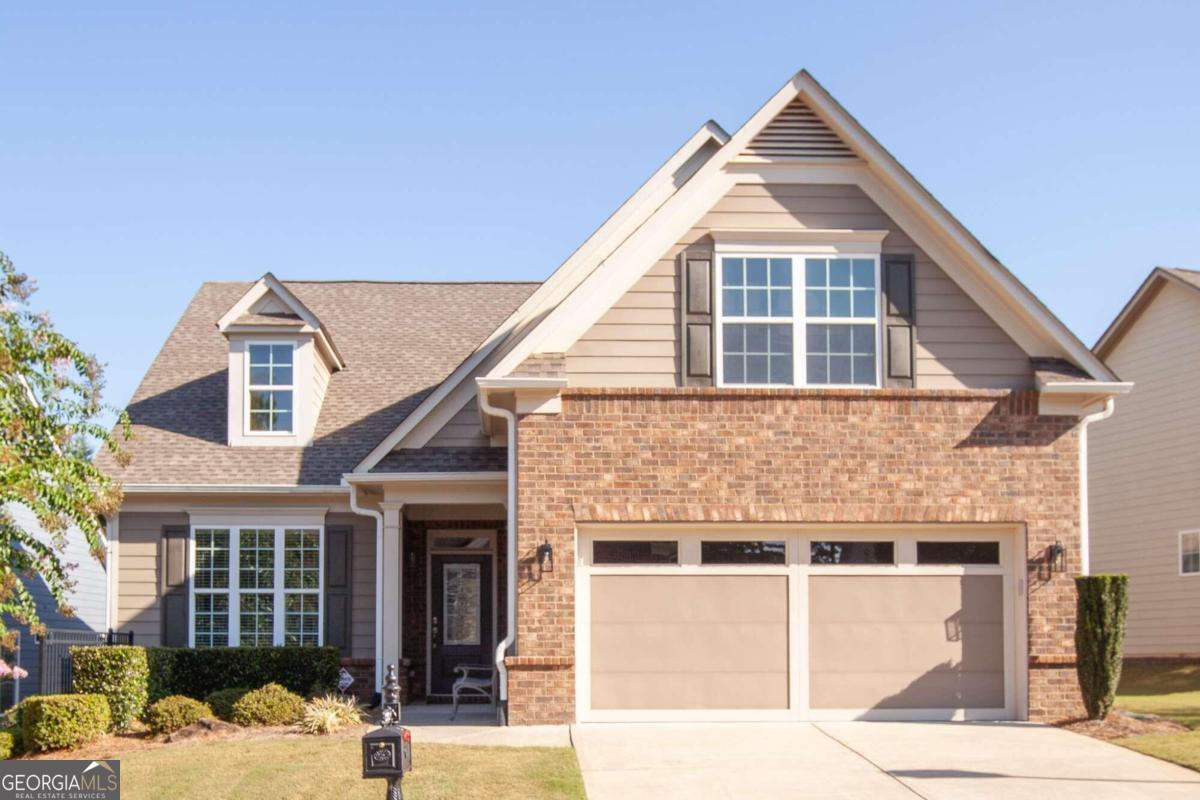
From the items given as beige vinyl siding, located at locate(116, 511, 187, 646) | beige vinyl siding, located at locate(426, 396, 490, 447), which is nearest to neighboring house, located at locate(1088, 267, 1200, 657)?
beige vinyl siding, located at locate(426, 396, 490, 447)

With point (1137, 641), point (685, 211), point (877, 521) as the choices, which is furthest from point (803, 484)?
point (1137, 641)

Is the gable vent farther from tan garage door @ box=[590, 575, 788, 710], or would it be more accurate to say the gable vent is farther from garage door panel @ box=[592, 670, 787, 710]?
garage door panel @ box=[592, 670, 787, 710]

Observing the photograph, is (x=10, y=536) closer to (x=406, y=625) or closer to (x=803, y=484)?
(x=406, y=625)

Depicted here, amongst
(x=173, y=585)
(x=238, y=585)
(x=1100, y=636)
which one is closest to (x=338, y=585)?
(x=238, y=585)

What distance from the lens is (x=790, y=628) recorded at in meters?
15.9

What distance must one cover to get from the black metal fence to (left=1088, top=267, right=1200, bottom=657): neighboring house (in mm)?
16757

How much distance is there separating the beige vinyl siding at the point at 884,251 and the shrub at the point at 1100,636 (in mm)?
2439

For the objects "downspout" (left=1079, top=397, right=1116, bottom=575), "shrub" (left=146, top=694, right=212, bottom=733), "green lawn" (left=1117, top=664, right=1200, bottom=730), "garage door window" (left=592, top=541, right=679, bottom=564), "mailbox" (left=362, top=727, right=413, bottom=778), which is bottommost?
"green lawn" (left=1117, top=664, right=1200, bottom=730)

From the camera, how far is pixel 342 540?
765 inches

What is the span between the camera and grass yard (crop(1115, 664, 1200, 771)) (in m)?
13.4

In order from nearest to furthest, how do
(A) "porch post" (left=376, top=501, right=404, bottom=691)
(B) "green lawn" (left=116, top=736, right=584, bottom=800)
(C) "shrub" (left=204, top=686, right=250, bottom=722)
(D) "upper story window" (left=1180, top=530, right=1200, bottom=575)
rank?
(B) "green lawn" (left=116, top=736, right=584, bottom=800) → (C) "shrub" (left=204, top=686, right=250, bottom=722) → (A) "porch post" (left=376, top=501, right=404, bottom=691) → (D) "upper story window" (left=1180, top=530, right=1200, bottom=575)

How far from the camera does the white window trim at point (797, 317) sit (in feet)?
52.8

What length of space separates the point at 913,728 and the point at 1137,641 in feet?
37.5

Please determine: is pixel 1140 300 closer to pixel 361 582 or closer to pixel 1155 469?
pixel 1155 469
